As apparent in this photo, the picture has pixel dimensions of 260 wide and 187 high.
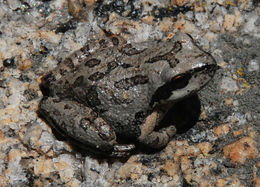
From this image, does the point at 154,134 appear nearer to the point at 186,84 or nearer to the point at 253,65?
the point at 186,84

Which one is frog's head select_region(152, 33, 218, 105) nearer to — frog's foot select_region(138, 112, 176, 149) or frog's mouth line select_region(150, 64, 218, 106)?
frog's mouth line select_region(150, 64, 218, 106)

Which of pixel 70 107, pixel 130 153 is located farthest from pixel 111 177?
pixel 70 107

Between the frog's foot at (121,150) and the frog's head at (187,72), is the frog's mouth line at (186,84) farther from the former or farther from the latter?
the frog's foot at (121,150)

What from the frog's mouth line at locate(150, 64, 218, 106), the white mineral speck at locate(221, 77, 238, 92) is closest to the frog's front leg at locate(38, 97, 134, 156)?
the frog's mouth line at locate(150, 64, 218, 106)

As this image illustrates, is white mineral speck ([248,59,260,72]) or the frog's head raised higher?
the frog's head

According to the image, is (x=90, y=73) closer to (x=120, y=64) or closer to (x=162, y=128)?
(x=120, y=64)

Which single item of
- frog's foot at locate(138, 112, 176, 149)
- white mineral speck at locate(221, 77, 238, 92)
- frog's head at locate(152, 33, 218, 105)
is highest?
frog's head at locate(152, 33, 218, 105)

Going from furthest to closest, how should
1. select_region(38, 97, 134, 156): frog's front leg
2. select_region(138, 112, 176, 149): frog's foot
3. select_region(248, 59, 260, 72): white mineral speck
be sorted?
select_region(248, 59, 260, 72): white mineral speck, select_region(138, 112, 176, 149): frog's foot, select_region(38, 97, 134, 156): frog's front leg
